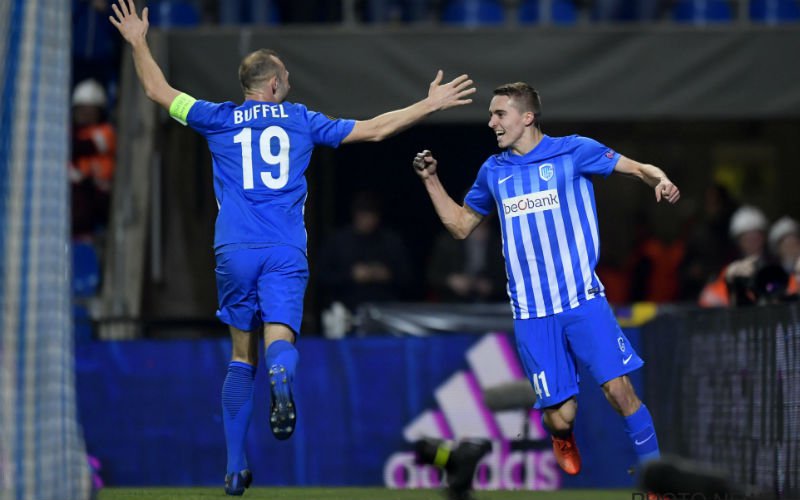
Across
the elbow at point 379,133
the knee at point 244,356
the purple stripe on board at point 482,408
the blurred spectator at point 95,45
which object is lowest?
the purple stripe on board at point 482,408

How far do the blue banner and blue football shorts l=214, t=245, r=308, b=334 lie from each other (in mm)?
4289

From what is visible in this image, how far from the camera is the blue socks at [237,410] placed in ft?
26.5

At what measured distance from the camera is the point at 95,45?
14.5m

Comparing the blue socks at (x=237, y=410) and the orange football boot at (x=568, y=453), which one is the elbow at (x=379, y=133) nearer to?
the blue socks at (x=237, y=410)

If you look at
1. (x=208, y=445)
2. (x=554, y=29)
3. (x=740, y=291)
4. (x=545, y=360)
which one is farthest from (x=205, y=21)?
(x=545, y=360)

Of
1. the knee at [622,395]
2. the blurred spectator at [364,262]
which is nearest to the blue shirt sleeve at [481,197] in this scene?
the knee at [622,395]

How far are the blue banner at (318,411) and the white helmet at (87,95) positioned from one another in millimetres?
2668

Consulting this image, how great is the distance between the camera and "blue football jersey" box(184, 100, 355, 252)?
8.02m

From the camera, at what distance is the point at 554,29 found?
13445 millimetres

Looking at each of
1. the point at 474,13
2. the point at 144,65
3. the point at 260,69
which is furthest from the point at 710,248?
the point at 144,65

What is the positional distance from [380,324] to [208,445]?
1.74m

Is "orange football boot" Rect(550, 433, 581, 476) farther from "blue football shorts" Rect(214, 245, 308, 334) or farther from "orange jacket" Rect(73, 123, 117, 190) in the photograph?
"orange jacket" Rect(73, 123, 117, 190)

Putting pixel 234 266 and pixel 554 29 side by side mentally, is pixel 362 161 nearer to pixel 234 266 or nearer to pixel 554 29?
pixel 554 29

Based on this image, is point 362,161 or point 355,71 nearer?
point 355,71
